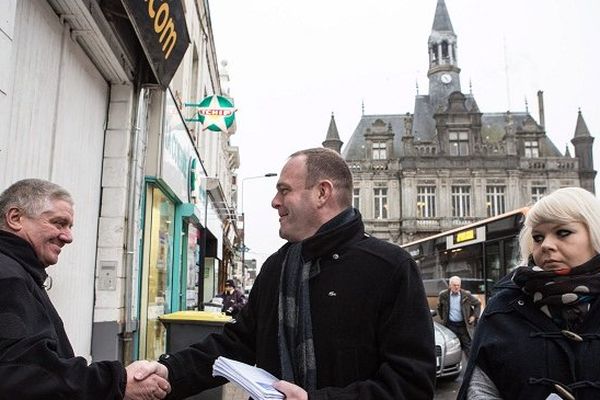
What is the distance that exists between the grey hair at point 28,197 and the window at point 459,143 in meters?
46.8

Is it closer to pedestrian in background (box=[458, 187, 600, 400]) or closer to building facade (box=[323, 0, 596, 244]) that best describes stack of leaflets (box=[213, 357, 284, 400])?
pedestrian in background (box=[458, 187, 600, 400])

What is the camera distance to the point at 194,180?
1088 centimetres

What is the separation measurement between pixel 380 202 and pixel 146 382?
44.4 metres

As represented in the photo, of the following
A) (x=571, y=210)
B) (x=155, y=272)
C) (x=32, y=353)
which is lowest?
(x=32, y=353)

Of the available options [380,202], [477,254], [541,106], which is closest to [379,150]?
[380,202]

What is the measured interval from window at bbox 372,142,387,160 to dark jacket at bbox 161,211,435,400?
4557 centimetres

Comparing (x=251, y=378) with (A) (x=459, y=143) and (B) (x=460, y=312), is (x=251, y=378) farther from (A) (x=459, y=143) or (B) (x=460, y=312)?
(A) (x=459, y=143)

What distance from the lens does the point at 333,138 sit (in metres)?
48.4

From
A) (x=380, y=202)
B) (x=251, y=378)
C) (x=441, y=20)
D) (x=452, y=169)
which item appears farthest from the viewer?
(x=441, y=20)

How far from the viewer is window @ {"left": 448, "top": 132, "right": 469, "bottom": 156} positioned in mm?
46875

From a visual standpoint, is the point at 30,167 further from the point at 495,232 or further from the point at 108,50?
the point at 495,232

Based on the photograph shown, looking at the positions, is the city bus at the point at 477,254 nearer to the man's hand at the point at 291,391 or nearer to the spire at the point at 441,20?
the man's hand at the point at 291,391

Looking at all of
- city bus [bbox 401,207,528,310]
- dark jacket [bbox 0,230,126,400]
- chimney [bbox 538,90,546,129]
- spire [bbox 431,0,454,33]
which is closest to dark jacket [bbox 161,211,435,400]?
dark jacket [bbox 0,230,126,400]

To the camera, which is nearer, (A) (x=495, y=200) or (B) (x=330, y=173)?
(B) (x=330, y=173)
